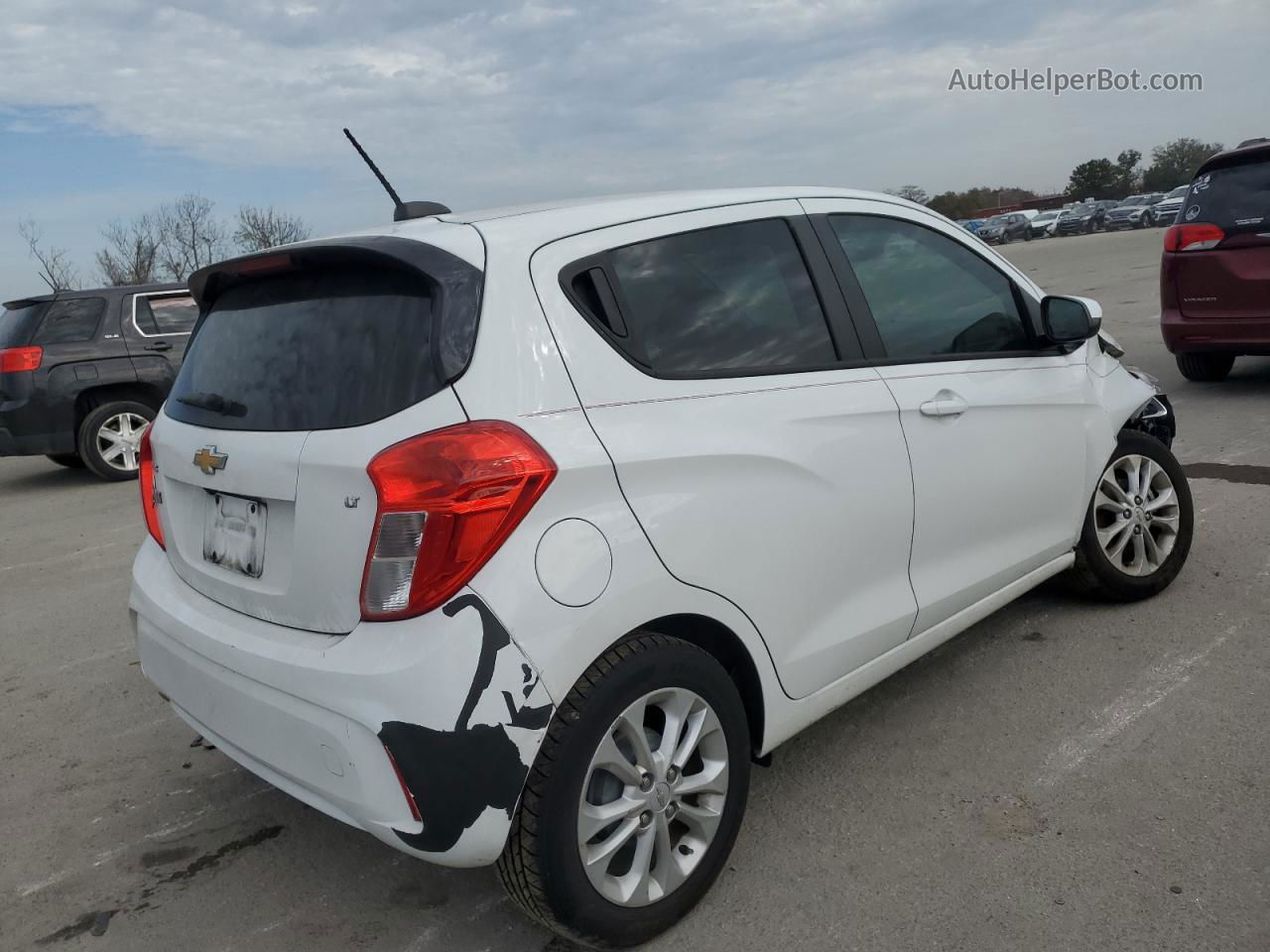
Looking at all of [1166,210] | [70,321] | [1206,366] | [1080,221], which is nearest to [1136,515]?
[1206,366]

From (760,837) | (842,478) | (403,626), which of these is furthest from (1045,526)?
(403,626)

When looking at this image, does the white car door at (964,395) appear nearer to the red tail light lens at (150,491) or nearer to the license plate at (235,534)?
the license plate at (235,534)

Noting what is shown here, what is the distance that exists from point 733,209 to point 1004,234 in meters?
54.7

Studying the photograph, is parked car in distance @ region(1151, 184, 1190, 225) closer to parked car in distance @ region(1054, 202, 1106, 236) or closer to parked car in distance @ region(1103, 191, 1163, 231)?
parked car in distance @ region(1103, 191, 1163, 231)

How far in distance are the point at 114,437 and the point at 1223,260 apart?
9300 mm

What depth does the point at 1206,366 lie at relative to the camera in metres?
8.86

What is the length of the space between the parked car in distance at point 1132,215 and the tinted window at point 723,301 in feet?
172

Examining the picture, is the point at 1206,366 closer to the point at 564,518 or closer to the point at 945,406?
the point at 945,406

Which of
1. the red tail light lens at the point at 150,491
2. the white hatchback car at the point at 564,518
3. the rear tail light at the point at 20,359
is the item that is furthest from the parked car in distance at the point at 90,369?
the white hatchback car at the point at 564,518

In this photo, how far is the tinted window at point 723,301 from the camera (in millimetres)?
2594

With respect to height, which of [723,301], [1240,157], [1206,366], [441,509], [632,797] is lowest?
[1206,366]

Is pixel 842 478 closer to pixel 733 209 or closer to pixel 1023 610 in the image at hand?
pixel 733 209

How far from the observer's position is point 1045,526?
12.1ft

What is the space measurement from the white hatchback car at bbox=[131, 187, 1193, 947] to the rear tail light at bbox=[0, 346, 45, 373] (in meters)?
7.17
